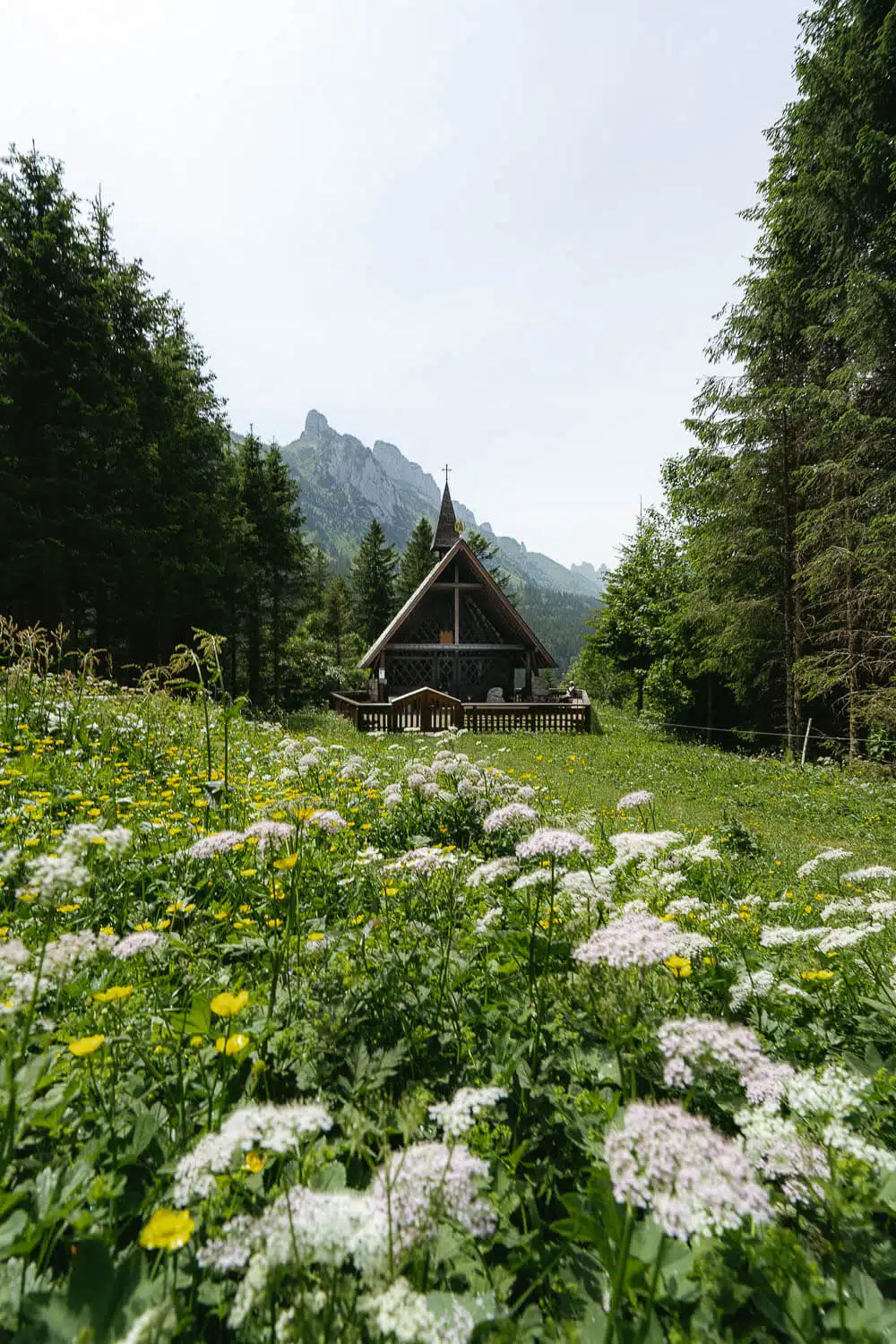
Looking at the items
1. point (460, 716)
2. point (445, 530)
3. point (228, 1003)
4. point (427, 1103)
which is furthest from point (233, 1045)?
point (445, 530)

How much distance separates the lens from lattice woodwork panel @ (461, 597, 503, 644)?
1066 inches

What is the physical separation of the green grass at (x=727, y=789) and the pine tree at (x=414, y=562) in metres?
34.2

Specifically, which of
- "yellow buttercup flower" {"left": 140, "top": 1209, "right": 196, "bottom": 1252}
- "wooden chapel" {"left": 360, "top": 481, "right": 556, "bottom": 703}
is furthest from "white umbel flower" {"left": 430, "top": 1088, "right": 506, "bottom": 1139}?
"wooden chapel" {"left": 360, "top": 481, "right": 556, "bottom": 703}

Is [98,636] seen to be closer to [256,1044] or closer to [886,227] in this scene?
[256,1044]

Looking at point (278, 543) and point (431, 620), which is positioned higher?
point (278, 543)

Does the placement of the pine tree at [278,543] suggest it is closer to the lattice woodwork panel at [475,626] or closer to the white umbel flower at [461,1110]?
the lattice woodwork panel at [475,626]

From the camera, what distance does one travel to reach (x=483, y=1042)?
263 cm

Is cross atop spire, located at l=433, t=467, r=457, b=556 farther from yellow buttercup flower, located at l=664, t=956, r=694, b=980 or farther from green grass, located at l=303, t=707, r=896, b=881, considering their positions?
yellow buttercup flower, located at l=664, t=956, r=694, b=980

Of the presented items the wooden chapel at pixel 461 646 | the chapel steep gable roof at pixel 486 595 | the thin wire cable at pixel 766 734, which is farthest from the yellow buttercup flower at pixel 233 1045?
the wooden chapel at pixel 461 646

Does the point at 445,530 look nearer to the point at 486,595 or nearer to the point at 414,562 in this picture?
the point at 486,595

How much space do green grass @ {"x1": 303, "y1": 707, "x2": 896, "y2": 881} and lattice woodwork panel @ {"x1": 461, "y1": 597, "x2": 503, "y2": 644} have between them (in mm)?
9010

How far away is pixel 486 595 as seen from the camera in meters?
26.1

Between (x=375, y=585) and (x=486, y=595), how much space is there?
92.0 feet

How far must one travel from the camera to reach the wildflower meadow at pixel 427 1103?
1.34 metres
